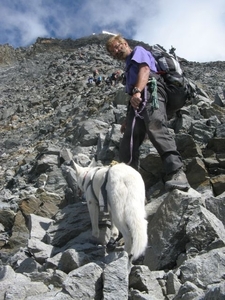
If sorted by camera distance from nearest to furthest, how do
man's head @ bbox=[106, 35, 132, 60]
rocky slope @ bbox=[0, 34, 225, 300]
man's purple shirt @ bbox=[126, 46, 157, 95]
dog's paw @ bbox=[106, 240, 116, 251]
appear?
rocky slope @ bbox=[0, 34, 225, 300] < dog's paw @ bbox=[106, 240, 116, 251] < man's purple shirt @ bbox=[126, 46, 157, 95] < man's head @ bbox=[106, 35, 132, 60]

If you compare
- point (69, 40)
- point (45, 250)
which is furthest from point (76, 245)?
point (69, 40)

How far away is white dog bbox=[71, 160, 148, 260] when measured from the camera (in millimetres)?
3301

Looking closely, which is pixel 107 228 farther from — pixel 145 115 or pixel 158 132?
pixel 145 115

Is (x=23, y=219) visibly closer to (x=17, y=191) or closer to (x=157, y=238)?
(x=17, y=191)

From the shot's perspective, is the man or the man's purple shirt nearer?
the man

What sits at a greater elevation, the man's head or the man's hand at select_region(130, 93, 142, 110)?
the man's head

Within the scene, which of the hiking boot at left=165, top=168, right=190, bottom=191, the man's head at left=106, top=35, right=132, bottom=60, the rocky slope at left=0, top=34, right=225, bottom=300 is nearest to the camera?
the rocky slope at left=0, top=34, right=225, bottom=300

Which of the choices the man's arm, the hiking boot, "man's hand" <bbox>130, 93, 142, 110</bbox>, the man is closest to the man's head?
the man

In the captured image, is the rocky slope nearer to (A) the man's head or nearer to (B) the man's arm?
(B) the man's arm

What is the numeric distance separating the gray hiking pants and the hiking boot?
54 mm

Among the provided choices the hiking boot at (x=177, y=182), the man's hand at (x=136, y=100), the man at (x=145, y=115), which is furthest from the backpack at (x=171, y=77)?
the hiking boot at (x=177, y=182)

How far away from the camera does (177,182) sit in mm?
4141

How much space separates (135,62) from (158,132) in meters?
0.80

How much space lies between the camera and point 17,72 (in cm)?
3962
